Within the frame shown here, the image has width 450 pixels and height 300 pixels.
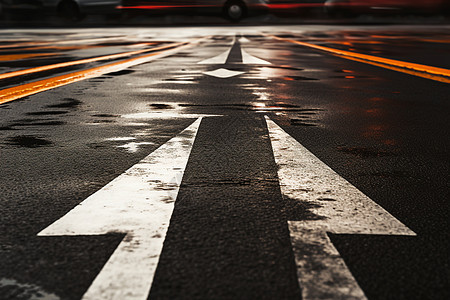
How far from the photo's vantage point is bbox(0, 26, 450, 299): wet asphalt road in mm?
1822

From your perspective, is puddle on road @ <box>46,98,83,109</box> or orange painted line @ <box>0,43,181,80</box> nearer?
puddle on road @ <box>46,98,83,109</box>

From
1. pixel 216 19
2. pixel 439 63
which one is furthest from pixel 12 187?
pixel 216 19

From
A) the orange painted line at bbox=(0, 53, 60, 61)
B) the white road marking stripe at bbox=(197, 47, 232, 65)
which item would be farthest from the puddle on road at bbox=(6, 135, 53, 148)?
the orange painted line at bbox=(0, 53, 60, 61)

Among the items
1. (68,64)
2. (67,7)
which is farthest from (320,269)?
(67,7)

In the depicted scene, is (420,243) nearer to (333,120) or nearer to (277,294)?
(277,294)

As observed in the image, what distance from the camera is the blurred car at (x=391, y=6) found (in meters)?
24.4

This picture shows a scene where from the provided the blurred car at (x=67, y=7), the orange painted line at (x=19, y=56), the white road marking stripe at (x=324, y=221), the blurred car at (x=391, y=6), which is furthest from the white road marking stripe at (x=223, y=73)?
the blurred car at (x=67, y=7)

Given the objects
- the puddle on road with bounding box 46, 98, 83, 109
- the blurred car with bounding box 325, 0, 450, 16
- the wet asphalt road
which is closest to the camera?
the wet asphalt road

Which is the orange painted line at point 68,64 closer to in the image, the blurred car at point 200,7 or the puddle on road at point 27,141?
the puddle on road at point 27,141

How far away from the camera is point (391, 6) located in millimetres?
24516

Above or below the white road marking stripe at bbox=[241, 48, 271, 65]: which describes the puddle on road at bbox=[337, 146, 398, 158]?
above

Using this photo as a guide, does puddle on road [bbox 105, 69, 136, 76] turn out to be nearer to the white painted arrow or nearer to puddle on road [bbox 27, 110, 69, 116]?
the white painted arrow

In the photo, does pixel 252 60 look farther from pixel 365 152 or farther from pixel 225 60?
pixel 365 152

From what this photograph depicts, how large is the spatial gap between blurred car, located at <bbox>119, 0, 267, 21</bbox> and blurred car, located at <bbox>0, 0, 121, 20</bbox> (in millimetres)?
759
